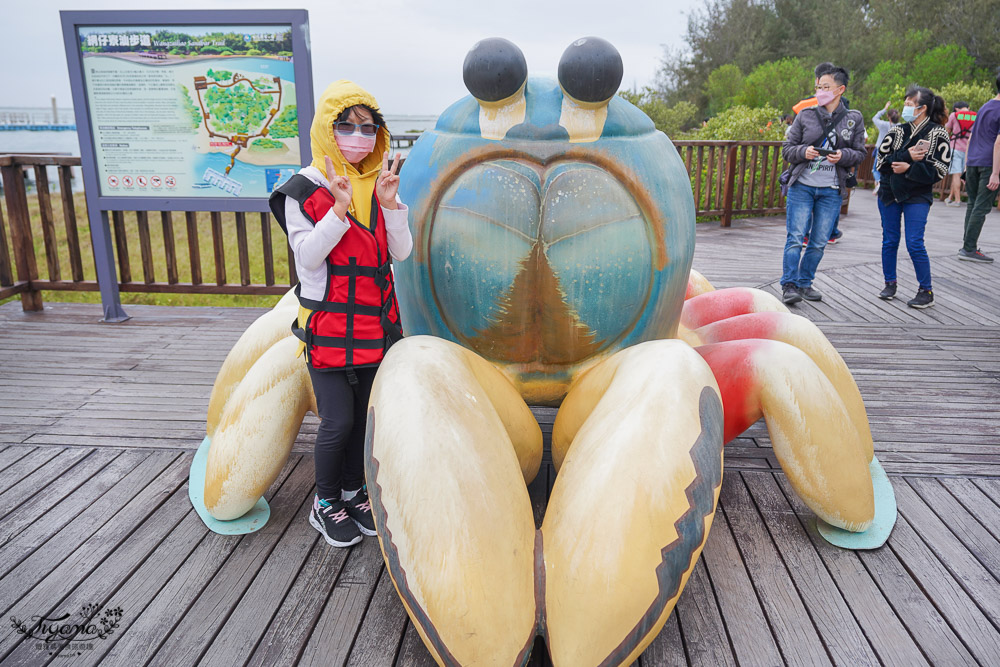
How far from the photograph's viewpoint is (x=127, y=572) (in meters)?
2.02

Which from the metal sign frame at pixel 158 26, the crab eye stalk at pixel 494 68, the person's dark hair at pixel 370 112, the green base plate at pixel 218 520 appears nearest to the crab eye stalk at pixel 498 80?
the crab eye stalk at pixel 494 68

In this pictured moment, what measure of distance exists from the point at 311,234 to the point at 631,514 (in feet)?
3.42

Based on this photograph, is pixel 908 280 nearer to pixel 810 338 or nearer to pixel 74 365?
pixel 810 338

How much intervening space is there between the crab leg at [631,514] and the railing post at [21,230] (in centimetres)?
442

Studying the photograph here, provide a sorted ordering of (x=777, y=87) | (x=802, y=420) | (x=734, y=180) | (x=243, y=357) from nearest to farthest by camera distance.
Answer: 1. (x=802, y=420)
2. (x=243, y=357)
3. (x=734, y=180)
4. (x=777, y=87)

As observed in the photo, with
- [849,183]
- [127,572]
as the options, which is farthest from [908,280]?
[127,572]

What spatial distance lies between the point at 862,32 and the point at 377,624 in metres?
30.7

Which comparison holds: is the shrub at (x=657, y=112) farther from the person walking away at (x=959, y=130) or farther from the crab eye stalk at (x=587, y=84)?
the crab eye stalk at (x=587, y=84)

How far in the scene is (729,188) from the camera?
859 centimetres

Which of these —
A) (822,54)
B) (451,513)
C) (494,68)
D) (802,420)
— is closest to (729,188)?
(802,420)

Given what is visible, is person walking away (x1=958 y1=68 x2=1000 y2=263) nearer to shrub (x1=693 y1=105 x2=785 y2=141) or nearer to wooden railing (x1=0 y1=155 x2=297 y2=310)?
shrub (x1=693 y1=105 x2=785 y2=141)

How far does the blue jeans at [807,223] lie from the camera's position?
4.79 m

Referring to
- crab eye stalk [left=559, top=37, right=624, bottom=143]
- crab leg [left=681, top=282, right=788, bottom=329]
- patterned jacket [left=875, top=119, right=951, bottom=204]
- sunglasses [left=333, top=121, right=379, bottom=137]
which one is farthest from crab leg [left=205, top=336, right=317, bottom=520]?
patterned jacket [left=875, top=119, right=951, bottom=204]

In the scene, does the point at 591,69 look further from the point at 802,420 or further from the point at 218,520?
the point at 218,520
